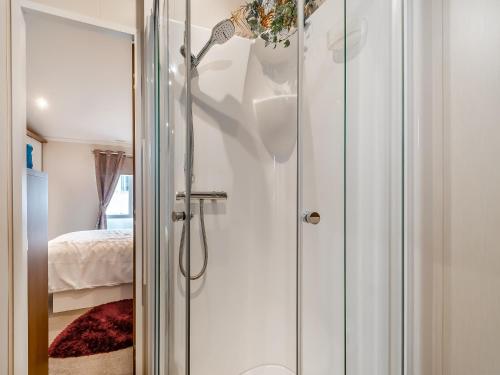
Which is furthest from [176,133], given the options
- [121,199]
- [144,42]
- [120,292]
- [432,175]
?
[121,199]

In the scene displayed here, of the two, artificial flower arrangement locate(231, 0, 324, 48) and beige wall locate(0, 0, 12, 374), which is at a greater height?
artificial flower arrangement locate(231, 0, 324, 48)

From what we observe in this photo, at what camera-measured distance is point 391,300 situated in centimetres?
90

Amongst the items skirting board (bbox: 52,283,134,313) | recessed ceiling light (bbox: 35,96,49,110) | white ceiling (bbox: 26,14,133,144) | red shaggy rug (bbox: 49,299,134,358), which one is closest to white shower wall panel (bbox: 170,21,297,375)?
white ceiling (bbox: 26,14,133,144)

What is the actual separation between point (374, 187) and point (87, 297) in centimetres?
303

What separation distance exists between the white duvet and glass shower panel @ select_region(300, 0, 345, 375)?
2.01 metres

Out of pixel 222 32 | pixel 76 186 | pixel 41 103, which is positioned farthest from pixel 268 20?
pixel 76 186

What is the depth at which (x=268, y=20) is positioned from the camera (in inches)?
56.3

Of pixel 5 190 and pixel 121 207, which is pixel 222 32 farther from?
pixel 121 207

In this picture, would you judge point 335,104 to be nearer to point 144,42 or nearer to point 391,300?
point 391,300

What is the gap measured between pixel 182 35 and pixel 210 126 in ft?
1.89

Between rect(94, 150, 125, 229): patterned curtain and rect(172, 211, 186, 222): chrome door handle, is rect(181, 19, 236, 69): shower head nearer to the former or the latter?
rect(172, 211, 186, 222): chrome door handle

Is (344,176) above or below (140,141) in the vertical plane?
below

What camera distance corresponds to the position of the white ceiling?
2.00m

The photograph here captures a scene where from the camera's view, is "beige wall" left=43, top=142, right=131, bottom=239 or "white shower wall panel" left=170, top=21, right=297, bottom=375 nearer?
"white shower wall panel" left=170, top=21, right=297, bottom=375
